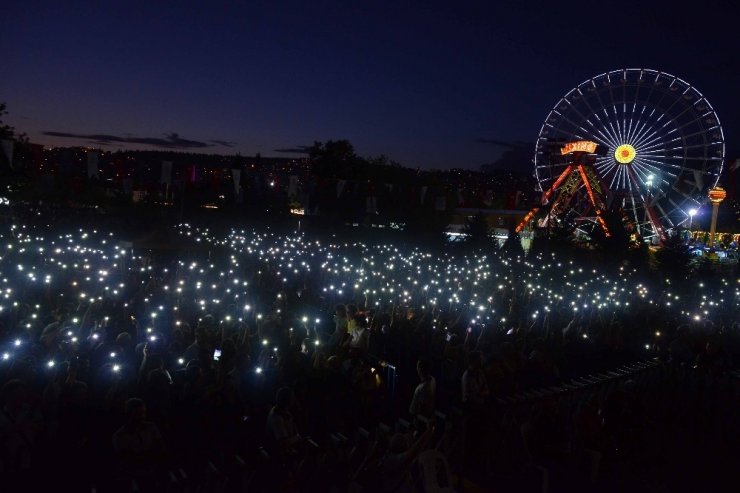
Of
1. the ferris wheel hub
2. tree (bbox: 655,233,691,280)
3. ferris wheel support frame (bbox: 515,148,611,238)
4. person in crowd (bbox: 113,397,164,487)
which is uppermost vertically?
the ferris wheel hub

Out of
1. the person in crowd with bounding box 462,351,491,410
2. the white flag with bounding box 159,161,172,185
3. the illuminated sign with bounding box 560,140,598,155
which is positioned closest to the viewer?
the person in crowd with bounding box 462,351,491,410

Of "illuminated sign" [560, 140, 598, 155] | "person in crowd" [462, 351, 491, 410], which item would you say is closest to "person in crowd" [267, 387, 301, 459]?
"person in crowd" [462, 351, 491, 410]

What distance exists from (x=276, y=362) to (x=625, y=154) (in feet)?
105

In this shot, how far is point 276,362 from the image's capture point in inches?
282

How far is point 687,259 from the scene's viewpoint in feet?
69.4

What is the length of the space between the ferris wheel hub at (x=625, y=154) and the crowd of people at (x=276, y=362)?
19127mm

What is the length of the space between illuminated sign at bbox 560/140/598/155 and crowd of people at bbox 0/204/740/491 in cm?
1990

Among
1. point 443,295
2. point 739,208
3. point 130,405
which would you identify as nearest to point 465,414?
point 130,405

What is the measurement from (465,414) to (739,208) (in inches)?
2966

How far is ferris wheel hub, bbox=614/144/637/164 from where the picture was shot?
1299 inches

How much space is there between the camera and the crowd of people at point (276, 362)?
16.3 feet

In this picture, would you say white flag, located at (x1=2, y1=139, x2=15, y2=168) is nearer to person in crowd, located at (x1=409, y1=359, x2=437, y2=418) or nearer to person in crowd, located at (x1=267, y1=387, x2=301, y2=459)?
person in crowd, located at (x1=267, y1=387, x2=301, y2=459)

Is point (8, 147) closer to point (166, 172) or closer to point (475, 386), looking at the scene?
point (166, 172)

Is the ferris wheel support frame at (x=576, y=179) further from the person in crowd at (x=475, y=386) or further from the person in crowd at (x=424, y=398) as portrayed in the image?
the person in crowd at (x=424, y=398)
